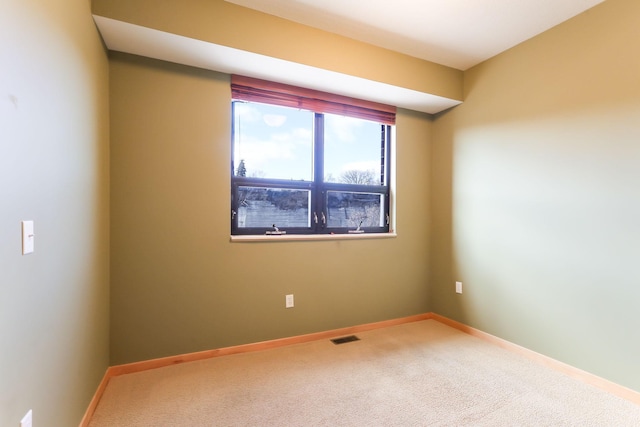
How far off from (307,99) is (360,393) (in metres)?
2.39

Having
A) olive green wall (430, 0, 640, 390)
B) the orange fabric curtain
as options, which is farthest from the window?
olive green wall (430, 0, 640, 390)

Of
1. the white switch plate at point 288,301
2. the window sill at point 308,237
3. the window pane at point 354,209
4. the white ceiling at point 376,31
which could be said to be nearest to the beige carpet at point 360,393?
the white switch plate at point 288,301

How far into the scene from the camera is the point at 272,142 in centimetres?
266

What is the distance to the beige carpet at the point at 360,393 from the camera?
1.64 metres

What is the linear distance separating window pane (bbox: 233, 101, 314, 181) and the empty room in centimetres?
2

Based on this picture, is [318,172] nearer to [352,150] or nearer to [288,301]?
[352,150]

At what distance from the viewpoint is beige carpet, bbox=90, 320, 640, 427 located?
1643mm

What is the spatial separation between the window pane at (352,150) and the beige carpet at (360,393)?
1665 mm

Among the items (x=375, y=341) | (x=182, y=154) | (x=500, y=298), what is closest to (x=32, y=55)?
(x=182, y=154)

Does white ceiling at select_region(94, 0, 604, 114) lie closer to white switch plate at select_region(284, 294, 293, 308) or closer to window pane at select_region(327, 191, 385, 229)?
window pane at select_region(327, 191, 385, 229)

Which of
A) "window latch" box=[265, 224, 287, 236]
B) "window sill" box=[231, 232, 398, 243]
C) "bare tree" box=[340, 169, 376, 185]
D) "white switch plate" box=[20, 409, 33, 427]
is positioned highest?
"bare tree" box=[340, 169, 376, 185]

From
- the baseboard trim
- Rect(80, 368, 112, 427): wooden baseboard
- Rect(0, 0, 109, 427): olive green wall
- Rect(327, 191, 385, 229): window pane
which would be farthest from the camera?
Rect(327, 191, 385, 229): window pane

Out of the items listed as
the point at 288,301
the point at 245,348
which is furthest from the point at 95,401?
the point at 288,301

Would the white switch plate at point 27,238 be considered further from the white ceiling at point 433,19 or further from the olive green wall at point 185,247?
the white ceiling at point 433,19
